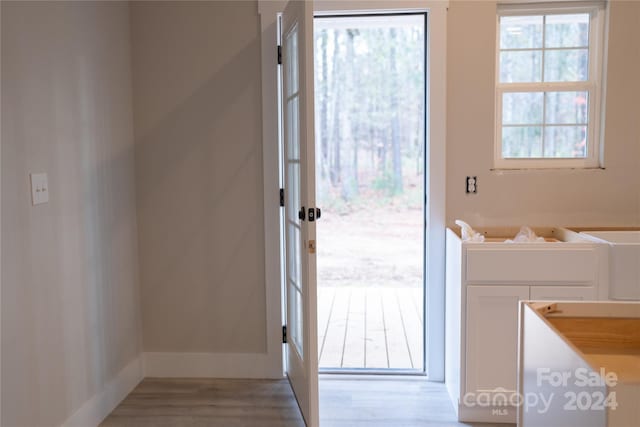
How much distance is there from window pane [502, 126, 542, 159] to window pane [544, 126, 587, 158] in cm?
5

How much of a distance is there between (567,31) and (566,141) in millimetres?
597

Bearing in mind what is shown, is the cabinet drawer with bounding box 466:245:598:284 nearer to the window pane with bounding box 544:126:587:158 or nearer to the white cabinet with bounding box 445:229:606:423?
the white cabinet with bounding box 445:229:606:423

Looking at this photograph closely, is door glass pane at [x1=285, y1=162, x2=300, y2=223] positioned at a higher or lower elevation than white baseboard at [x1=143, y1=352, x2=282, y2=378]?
higher

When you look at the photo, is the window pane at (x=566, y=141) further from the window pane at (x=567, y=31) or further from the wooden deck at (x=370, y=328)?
the wooden deck at (x=370, y=328)

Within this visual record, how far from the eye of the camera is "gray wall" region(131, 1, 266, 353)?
10.6 ft

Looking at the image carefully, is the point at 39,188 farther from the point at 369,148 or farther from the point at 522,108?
the point at 369,148

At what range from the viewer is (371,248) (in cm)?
705

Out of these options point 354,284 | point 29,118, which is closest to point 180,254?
point 29,118

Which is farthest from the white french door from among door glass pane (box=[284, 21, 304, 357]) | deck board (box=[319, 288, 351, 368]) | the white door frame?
deck board (box=[319, 288, 351, 368])

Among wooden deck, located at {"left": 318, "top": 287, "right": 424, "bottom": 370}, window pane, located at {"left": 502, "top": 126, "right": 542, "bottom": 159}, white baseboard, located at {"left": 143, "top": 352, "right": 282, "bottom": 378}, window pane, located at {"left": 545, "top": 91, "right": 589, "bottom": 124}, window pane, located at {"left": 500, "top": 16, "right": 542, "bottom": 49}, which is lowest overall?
wooden deck, located at {"left": 318, "top": 287, "right": 424, "bottom": 370}

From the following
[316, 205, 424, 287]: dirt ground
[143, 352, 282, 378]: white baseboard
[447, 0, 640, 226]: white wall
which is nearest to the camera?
[447, 0, 640, 226]: white wall

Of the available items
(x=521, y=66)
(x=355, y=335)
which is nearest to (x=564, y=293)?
(x=521, y=66)

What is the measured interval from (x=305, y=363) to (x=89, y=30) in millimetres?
1891

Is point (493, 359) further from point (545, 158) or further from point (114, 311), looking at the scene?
point (114, 311)
